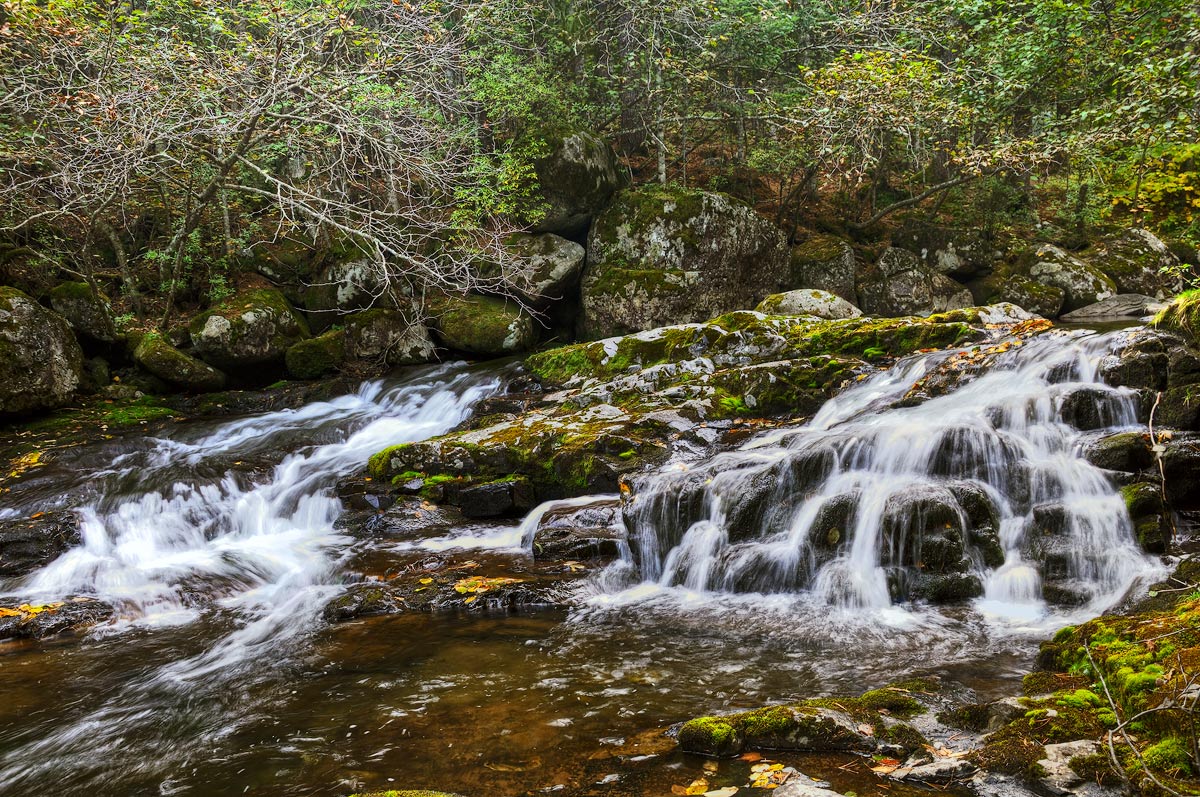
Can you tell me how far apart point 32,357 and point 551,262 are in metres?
9.14

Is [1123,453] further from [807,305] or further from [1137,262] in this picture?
[1137,262]

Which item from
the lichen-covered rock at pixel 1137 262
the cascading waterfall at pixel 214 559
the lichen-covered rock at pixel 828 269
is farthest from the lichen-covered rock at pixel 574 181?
the lichen-covered rock at pixel 1137 262

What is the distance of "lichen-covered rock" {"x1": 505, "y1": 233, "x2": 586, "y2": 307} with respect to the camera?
591 inches

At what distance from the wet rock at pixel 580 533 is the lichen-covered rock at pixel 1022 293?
12.2 metres

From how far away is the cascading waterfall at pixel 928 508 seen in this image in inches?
203

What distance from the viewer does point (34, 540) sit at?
7.38m

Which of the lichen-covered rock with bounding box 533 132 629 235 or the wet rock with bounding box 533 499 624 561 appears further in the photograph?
the lichen-covered rock with bounding box 533 132 629 235

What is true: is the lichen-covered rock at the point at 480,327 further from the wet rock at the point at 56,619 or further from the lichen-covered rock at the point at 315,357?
the wet rock at the point at 56,619

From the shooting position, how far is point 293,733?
3.80 m

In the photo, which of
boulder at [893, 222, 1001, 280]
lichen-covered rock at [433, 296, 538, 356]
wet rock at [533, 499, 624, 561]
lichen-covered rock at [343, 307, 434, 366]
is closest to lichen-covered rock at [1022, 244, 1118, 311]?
boulder at [893, 222, 1001, 280]

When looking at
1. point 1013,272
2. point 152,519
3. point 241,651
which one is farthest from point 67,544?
point 1013,272

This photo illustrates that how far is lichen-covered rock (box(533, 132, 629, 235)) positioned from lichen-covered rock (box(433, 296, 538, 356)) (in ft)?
7.35

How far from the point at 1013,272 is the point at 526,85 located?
11.6 m

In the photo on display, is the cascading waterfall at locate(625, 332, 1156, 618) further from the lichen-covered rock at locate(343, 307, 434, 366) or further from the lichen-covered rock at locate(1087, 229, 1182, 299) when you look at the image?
the lichen-covered rock at locate(1087, 229, 1182, 299)
